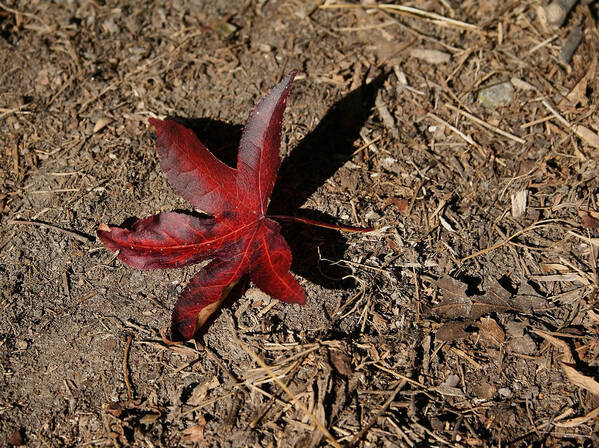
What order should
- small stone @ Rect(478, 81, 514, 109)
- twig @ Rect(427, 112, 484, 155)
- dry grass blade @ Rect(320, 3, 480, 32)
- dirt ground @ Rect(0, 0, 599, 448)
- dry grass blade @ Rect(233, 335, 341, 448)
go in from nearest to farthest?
dry grass blade @ Rect(233, 335, 341, 448), dirt ground @ Rect(0, 0, 599, 448), twig @ Rect(427, 112, 484, 155), small stone @ Rect(478, 81, 514, 109), dry grass blade @ Rect(320, 3, 480, 32)

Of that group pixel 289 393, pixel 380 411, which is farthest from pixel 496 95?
pixel 289 393

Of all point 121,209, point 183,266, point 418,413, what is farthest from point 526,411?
point 121,209

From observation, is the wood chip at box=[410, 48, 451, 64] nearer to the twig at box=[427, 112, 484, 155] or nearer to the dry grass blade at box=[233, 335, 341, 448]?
the twig at box=[427, 112, 484, 155]

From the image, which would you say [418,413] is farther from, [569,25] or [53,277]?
[569,25]

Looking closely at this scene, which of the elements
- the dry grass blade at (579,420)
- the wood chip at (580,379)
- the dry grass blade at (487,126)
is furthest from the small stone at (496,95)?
the dry grass blade at (579,420)

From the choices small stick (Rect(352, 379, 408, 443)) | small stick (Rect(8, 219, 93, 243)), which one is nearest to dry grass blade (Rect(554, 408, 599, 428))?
small stick (Rect(352, 379, 408, 443))

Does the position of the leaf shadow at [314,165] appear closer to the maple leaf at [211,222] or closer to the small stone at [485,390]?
the maple leaf at [211,222]

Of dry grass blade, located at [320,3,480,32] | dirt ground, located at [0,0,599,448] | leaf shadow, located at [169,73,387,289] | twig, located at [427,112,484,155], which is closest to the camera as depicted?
dirt ground, located at [0,0,599,448]
